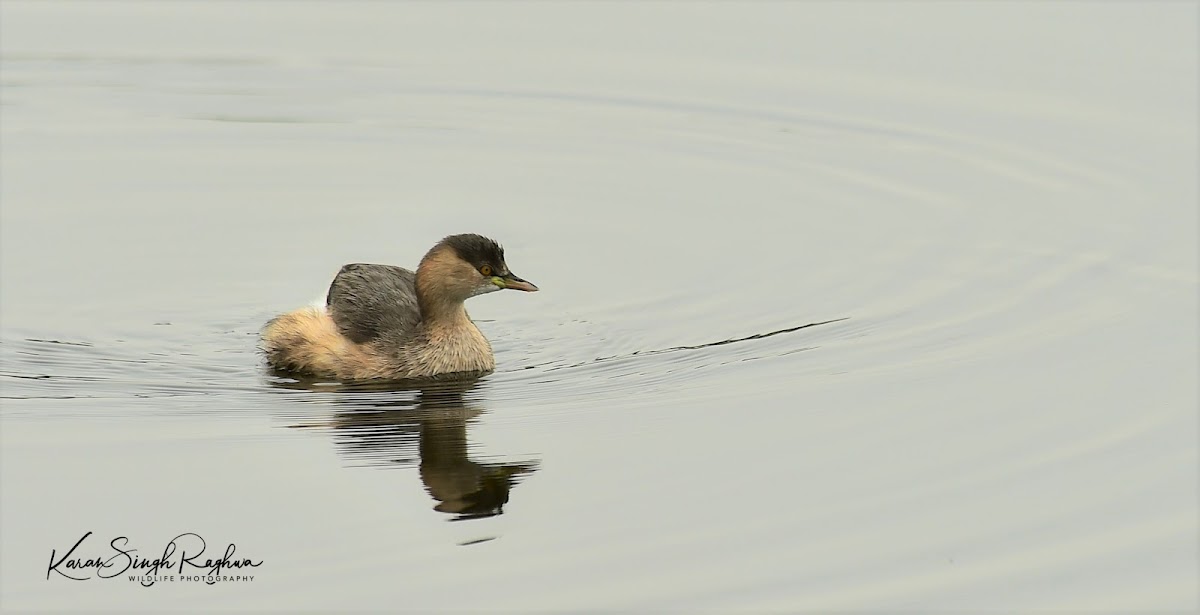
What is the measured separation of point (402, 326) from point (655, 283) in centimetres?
194

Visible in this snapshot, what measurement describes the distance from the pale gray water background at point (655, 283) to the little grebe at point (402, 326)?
0.35m

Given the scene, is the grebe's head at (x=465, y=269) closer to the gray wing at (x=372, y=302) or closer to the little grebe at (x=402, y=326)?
the little grebe at (x=402, y=326)

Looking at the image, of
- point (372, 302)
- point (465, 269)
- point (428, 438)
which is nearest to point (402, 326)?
point (372, 302)

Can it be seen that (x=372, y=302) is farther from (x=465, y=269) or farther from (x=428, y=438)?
(x=428, y=438)

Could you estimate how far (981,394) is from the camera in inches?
390

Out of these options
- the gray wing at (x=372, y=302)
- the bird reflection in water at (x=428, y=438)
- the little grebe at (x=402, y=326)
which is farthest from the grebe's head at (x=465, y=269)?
the bird reflection in water at (x=428, y=438)

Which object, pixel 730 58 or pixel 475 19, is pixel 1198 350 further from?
pixel 475 19

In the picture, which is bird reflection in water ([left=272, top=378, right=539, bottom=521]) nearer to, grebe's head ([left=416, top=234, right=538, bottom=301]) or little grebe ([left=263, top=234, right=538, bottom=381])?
little grebe ([left=263, top=234, right=538, bottom=381])

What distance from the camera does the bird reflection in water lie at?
332 inches

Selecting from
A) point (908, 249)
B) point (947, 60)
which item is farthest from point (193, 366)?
point (947, 60)

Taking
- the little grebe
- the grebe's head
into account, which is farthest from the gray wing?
the grebe's head

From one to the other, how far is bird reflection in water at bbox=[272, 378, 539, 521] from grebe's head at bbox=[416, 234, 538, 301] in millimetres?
675

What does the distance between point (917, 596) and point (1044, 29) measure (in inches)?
421

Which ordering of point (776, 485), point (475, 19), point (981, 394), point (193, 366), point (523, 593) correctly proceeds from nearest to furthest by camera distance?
point (523, 593) < point (776, 485) < point (981, 394) < point (193, 366) < point (475, 19)
